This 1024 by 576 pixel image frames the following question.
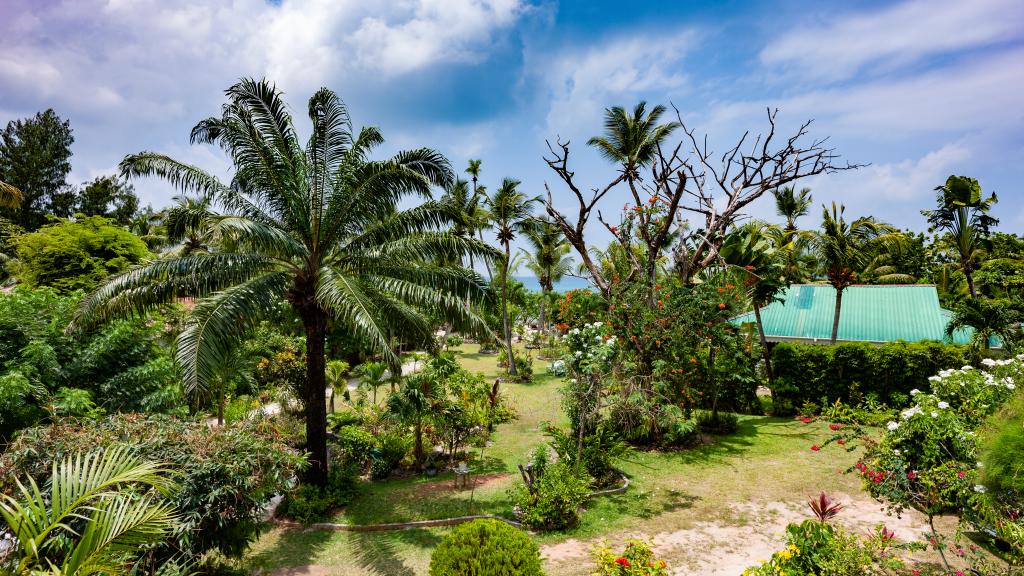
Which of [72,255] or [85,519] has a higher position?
[72,255]

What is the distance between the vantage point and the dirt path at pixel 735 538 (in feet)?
23.7

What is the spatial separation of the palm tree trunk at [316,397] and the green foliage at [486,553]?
6.05 metres

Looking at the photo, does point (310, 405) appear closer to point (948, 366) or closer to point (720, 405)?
point (720, 405)

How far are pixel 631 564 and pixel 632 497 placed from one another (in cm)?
435

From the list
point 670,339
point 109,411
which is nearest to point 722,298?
point 670,339

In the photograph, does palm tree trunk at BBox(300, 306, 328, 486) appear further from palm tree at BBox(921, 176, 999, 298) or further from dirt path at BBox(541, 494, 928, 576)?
palm tree at BBox(921, 176, 999, 298)

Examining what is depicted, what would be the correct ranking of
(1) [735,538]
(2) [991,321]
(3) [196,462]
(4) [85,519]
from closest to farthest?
(4) [85,519], (3) [196,462], (1) [735,538], (2) [991,321]

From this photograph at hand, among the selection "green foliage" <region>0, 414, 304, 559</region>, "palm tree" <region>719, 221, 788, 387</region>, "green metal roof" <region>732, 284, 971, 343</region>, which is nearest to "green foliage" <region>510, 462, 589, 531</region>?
"green foliage" <region>0, 414, 304, 559</region>

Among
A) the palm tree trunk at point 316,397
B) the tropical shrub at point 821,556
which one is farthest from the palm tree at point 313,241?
the tropical shrub at point 821,556

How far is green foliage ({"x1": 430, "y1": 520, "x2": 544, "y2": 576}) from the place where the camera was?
5.73 meters

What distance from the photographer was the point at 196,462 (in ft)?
22.2

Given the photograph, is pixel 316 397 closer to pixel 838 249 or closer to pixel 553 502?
pixel 553 502

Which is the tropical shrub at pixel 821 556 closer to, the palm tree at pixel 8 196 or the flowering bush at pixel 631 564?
the flowering bush at pixel 631 564

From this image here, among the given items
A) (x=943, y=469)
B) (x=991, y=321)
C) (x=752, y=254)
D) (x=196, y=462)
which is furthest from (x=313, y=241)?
(x=991, y=321)
